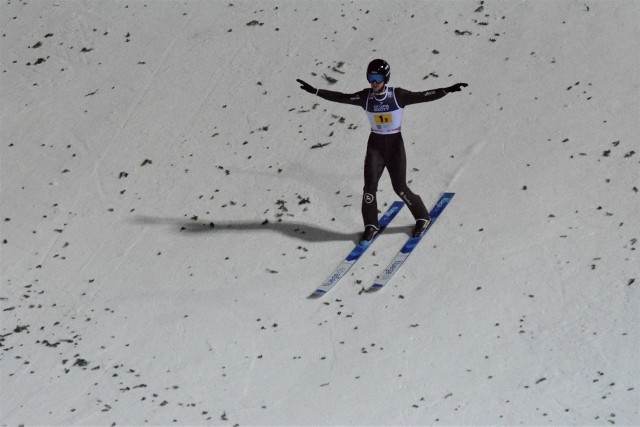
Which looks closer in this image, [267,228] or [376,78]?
[376,78]

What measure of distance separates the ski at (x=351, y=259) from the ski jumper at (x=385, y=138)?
12.0 inches

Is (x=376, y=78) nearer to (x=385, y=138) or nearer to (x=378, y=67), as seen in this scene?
(x=378, y=67)

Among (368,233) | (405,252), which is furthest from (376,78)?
(405,252)

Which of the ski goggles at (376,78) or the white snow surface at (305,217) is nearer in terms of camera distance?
the white snow surface at (305,217)

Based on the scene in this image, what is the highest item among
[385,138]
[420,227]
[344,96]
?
[344,96]

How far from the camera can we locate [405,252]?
1070 cm

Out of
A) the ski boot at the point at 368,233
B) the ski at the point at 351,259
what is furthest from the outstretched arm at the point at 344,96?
the ski at the point at 351,259

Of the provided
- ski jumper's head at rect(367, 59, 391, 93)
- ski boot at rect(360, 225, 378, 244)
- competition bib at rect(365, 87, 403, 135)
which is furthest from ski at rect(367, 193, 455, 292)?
ski jumper's head at rect(367, 59, 391, 93)

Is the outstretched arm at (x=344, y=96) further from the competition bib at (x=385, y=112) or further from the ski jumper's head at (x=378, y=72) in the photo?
the ski jumper's head at (x=378, y=72)

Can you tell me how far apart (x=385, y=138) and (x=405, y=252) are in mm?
1360

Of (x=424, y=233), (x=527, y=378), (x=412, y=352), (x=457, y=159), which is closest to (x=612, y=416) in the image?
(x=527, y=378)

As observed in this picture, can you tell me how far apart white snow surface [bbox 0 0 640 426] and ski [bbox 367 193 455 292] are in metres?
0.12

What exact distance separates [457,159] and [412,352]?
375cm

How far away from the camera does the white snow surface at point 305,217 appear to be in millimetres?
8836
